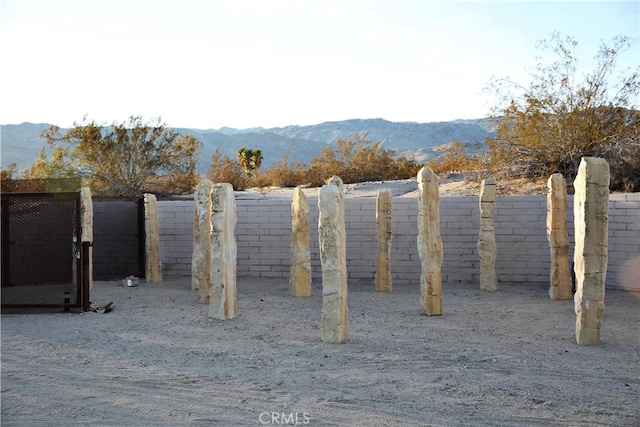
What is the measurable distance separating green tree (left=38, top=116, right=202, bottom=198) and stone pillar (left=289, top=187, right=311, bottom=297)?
11.5 m

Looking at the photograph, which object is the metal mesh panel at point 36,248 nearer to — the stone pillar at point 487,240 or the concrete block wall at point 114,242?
the concrete block wall at point 114,242

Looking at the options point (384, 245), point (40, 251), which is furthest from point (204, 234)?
point (384, 245)

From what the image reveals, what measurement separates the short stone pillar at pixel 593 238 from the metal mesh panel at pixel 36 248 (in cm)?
758

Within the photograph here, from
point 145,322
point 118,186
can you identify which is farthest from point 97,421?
point 118,186

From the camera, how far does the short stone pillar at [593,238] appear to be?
7.46 meters

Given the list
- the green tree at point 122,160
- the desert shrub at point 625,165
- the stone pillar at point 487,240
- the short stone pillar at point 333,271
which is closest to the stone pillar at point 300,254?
→ the stone pillar at point 487,240

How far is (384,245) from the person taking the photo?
11.6 meters

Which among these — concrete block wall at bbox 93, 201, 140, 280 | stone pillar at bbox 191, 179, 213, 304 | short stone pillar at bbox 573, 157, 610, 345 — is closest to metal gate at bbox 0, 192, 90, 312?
stone pillar at bbox 191, 179, 213, 304

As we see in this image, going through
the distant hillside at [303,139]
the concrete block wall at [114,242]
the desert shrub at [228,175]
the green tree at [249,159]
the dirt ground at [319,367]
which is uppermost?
the distant hillside at [303,139]

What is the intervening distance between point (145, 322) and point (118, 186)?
1325cm

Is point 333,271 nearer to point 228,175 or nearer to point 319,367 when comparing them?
point 319,367

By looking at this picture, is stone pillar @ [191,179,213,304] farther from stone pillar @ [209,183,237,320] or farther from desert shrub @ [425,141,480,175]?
desert shrub @ [425,141,480,175]

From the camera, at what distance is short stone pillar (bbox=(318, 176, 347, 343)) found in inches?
307

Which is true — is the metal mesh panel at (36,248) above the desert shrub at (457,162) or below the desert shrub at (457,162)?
below
